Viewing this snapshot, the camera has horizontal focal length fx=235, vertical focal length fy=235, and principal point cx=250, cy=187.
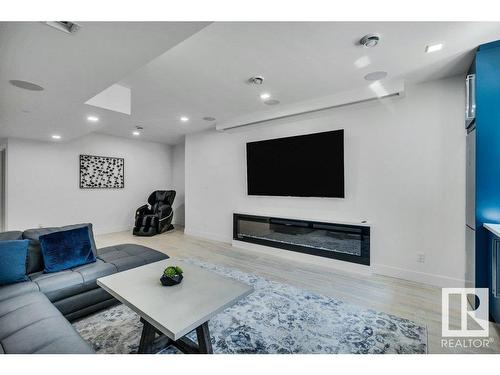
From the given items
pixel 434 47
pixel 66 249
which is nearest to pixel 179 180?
pixel 66 249

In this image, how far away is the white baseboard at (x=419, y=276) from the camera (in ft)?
9.11

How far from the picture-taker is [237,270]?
3.42 meters

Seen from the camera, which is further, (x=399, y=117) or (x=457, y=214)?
(x=399, y=117)

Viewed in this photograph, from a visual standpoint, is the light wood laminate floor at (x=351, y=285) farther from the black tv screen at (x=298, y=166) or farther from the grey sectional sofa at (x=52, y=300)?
the grey sectional sofa at (x=52, y=300)

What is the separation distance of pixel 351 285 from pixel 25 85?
13.0 ft

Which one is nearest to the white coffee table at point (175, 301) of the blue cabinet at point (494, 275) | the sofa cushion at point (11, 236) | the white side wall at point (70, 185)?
the sofa cushion at point (11, 236)

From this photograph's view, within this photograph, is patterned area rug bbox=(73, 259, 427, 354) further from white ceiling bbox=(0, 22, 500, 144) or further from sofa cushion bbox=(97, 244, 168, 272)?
white ceiling bbox=(0, 22, 500, 144)

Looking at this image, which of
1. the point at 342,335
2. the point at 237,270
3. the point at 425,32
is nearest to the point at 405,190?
the point at 425,32

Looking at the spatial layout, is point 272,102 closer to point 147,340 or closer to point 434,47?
point 434,47

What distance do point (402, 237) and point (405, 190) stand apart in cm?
62

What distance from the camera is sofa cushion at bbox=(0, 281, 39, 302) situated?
176 centimetres

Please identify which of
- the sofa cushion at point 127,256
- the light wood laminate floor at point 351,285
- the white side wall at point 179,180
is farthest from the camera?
the white side wall at point 179,180

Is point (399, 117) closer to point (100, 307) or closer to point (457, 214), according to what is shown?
point (457, 214)

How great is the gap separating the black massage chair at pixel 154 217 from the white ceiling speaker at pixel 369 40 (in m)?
5.28
